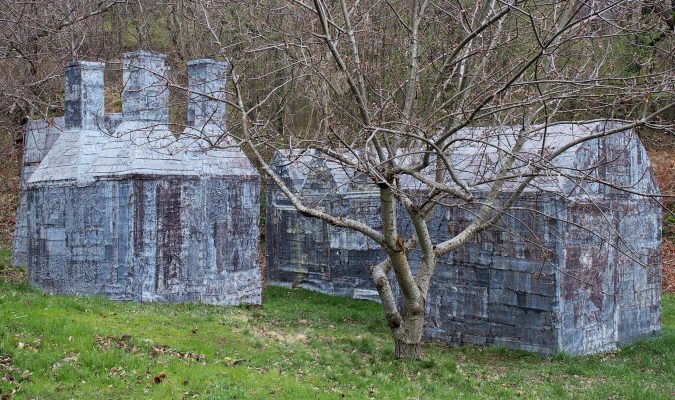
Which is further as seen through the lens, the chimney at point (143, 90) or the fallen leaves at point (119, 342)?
the chimney at point (143, 90)

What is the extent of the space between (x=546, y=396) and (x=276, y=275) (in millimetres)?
13933

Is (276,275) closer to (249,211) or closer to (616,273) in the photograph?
(249,211)

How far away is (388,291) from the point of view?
40.7ft

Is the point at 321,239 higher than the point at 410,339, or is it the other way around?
the point at 321,239

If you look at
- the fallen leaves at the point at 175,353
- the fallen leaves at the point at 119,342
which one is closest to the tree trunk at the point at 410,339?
the fallen leaves at the point at 175,353

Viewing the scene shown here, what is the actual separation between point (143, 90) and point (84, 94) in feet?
4.89

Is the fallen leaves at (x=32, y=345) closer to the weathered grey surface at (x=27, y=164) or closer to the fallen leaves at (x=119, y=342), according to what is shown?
the fallen leaves at (x=119, y=342)

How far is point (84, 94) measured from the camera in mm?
18078

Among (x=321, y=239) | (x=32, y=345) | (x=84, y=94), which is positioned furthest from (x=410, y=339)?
(x=321, y=239)

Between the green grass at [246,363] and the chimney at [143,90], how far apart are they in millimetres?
4585

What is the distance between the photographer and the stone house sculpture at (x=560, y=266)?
14.9 meters

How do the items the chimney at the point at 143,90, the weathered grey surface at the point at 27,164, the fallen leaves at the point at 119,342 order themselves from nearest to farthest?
the fallen leaves at the point at 119,342, the chimney at the point at 143,90, the weathered grey surface at the point at 27,164

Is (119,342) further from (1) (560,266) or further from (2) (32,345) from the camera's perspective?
(1) (560,266)

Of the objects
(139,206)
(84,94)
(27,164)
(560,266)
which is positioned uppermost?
(84,94)
